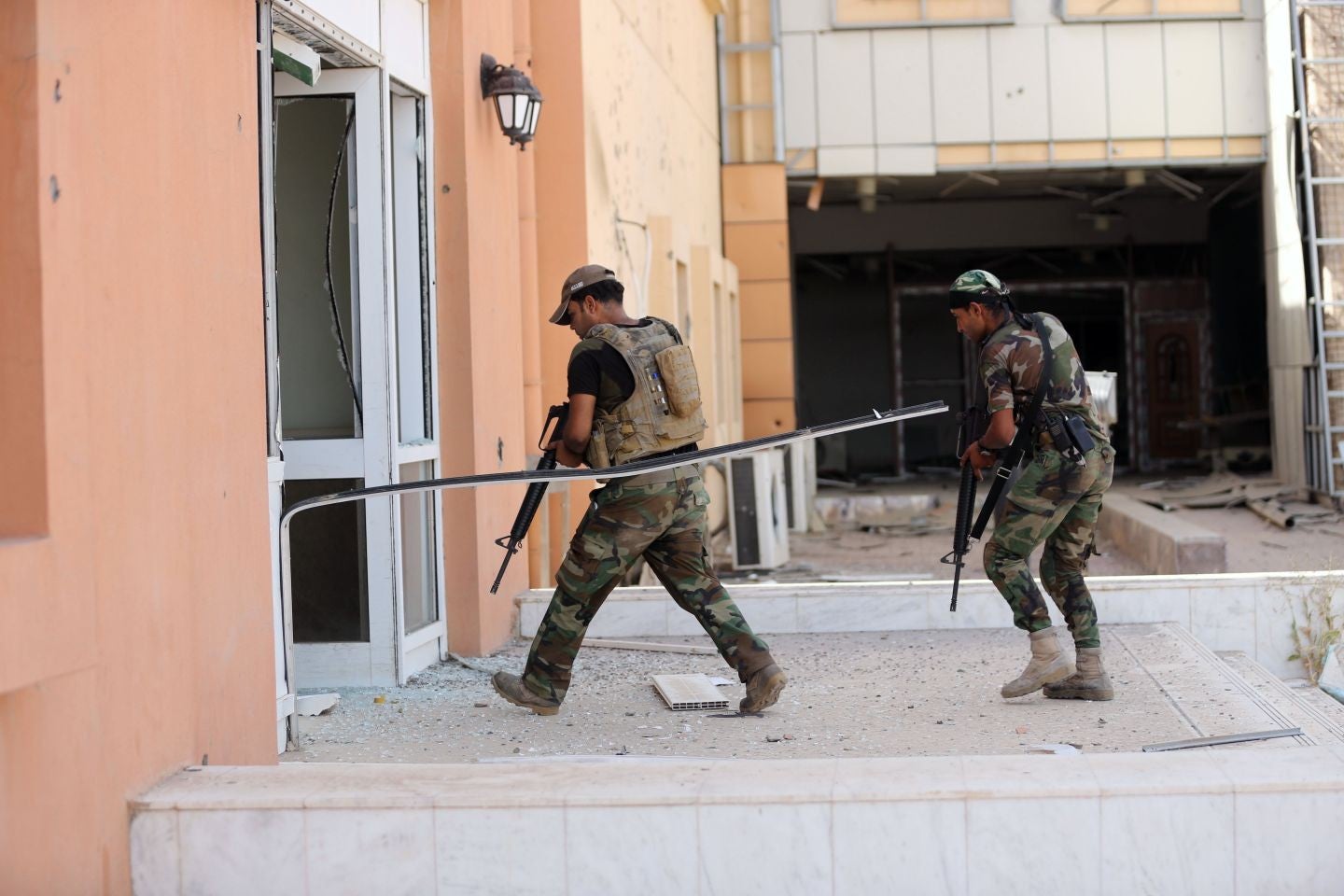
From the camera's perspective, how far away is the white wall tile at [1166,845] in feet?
10.8

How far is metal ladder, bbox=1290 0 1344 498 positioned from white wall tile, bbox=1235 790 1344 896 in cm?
1270

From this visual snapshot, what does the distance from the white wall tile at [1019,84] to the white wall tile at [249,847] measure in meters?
14.5

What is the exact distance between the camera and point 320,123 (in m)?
6.28

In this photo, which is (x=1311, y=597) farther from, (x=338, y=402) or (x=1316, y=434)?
(x=1316, y=434)

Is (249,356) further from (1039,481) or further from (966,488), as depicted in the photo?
(1039,481)

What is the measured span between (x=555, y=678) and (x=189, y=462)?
72.1 inches

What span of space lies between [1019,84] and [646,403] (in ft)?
41.7

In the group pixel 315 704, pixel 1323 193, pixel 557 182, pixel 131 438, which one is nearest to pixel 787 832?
pixel 131 438

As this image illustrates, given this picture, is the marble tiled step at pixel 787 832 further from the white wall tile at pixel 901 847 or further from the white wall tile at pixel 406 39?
the white wall tile at pixel 406 39

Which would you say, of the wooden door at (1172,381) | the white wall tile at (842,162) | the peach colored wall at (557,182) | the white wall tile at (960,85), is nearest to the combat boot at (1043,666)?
the peach colored wall at (557,182)

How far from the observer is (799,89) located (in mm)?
16750

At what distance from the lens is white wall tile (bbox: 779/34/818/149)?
16688 millimetres

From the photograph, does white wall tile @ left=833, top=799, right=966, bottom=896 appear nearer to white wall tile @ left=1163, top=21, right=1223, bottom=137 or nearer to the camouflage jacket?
the camouflage jacket

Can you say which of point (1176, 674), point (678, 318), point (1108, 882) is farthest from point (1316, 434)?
point (1108, 882)
